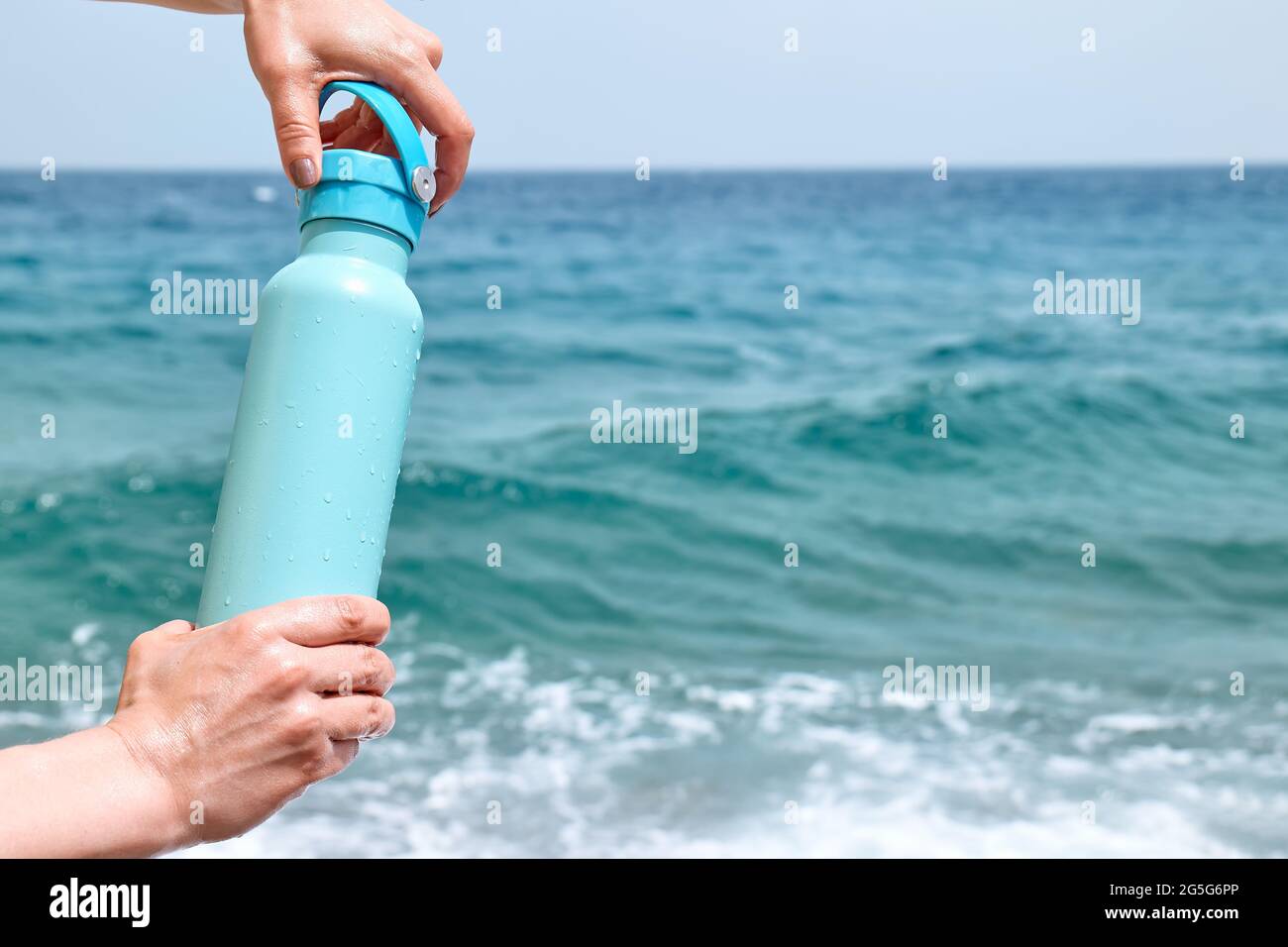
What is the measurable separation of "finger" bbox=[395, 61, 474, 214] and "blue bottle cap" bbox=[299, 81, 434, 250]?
0.02m

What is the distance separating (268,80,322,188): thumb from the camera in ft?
4.30

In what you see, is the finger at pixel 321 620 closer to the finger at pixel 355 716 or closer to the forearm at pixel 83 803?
the finger at pixel 355 716

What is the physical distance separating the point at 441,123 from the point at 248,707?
2.20 feet

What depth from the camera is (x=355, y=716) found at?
1265 millimetres

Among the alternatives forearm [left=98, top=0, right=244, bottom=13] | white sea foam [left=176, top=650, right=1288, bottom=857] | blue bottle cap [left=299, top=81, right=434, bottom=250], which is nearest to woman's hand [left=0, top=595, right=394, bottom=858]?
blue bottle cap [left=299, top=81, right=434, bottom=250]

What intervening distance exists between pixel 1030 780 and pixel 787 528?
3.66 meters

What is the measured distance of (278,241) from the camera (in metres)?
26.0

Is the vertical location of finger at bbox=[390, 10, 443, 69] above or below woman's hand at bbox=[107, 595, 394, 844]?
above

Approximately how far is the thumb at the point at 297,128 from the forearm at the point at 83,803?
63 centimetres

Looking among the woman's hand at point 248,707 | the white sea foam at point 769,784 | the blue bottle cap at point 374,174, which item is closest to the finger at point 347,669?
the woman's hand at point 248,707

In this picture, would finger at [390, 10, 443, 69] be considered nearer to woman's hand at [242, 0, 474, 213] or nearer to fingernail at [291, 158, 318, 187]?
woman's hand at [242, 0, 474, 213]

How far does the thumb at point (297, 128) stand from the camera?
4.30ft
